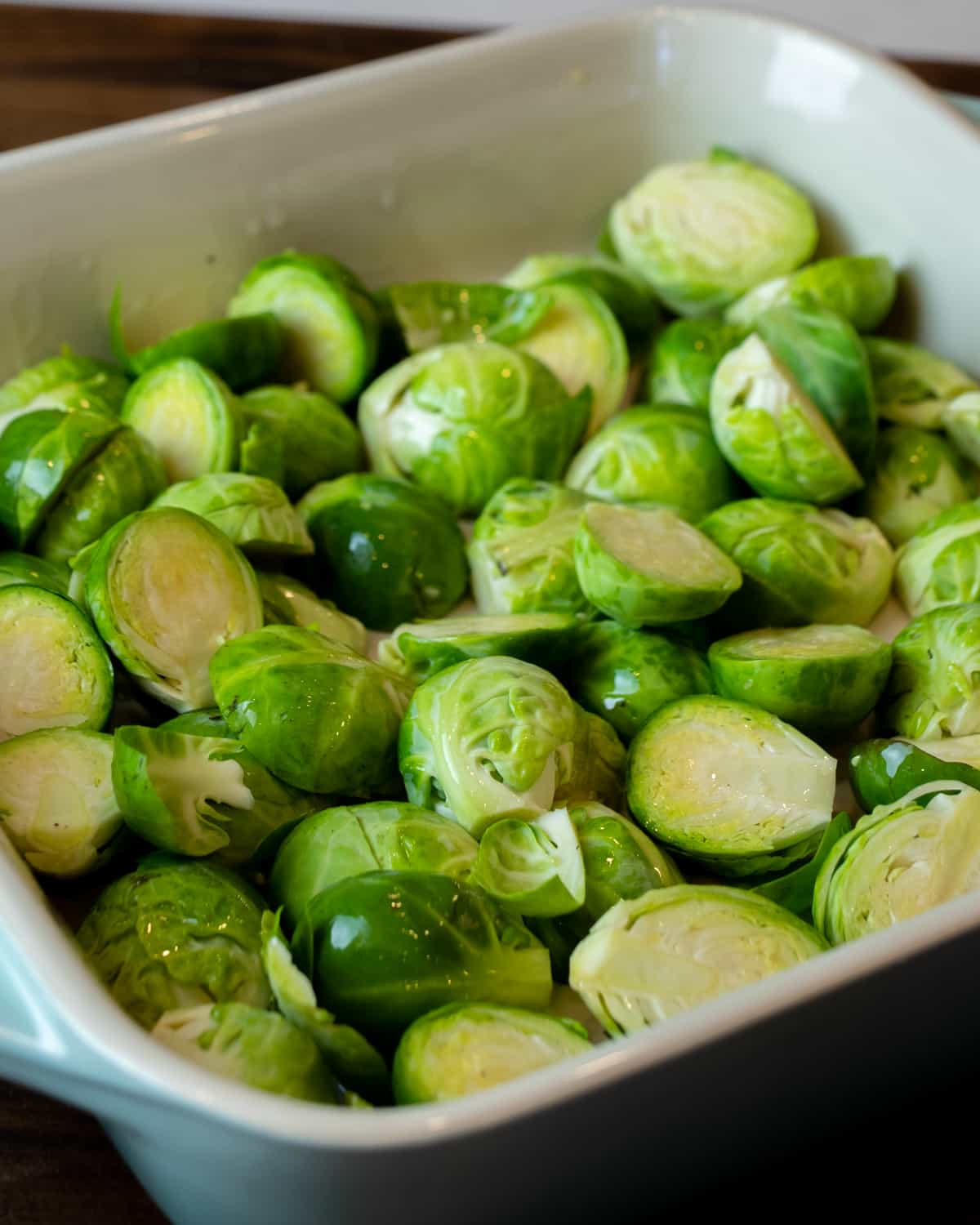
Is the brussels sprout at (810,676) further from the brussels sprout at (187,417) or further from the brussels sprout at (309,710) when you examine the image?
the brussels sprout at (187,417)

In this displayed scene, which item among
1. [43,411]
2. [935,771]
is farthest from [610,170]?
[935,771]

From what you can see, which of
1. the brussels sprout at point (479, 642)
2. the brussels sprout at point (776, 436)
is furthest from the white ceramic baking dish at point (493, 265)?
the brussels sprout at point (479, 642)

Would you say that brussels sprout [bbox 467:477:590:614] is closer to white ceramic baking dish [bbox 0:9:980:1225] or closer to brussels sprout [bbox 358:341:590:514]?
brussels sprout [bbox 358:341:590:514]

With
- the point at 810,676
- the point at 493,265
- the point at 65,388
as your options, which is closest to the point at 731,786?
the point at 810,676

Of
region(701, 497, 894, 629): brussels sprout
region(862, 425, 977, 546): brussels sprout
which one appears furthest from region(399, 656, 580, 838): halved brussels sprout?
region(862, 425, 977, 546): brussels sprout

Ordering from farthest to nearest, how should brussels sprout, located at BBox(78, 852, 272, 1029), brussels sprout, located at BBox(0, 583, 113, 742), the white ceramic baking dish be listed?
brussels sprout, located at BBox(0, 583, 113, 742) → brussels sprout, located at BBox(78, 852, 272, 1029) → the white ceramic baking dish

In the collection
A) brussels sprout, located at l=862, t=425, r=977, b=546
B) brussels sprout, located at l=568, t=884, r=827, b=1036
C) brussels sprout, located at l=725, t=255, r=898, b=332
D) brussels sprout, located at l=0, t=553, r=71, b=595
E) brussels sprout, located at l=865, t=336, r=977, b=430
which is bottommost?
brussels sprout, located at l=568, t=884, r=827, b=1036

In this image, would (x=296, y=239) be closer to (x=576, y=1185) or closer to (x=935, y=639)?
(x=935, y=639)

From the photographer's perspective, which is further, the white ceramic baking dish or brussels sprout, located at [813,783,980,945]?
brussels sprout, located at [813,783,980,945]

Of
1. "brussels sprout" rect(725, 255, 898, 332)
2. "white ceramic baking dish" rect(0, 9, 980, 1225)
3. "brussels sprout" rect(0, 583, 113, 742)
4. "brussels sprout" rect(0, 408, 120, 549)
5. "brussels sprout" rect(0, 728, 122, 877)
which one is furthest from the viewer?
"brussels sprout" rect(725, 255, 898, 332)
